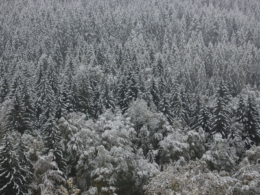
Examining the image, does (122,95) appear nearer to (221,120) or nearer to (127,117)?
(127,117)

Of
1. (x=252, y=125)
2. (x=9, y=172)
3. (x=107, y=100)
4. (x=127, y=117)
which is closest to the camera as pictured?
(x=9, y=172)

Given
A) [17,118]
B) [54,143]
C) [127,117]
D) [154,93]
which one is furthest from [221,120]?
[17,118]

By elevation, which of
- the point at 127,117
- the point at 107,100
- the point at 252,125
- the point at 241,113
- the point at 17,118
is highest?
the point at 241,113

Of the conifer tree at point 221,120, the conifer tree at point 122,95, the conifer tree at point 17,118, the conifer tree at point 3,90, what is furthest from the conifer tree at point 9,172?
the conifer tree at point 221,120

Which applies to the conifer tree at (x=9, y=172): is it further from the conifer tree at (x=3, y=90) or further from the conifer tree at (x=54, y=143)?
the conifer tree at (x=3, y=90)

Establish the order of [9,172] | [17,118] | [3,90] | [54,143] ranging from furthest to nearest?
[3,90] → [17,118] → [54,143] → [9,172]

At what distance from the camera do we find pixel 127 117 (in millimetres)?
42594

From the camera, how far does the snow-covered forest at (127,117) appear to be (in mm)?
25094

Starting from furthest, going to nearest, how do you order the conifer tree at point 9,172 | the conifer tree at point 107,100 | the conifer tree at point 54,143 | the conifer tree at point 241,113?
the conifer tree at point 107,100 → the conifer tree at point 241,113 → the conifer tree at point 54,143 → the conifer tree at point 9,172

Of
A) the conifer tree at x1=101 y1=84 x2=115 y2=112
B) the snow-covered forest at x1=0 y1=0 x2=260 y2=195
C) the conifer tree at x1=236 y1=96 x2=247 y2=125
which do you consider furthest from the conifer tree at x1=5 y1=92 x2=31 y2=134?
the conifer tree at x1=236 y1=96 x2=247 y2=125

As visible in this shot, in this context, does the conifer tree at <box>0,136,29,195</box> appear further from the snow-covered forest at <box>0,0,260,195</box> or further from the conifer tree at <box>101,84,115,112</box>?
the conifer tree at <box>101,84,115,112</box>

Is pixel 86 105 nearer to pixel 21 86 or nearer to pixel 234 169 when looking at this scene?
pixel 21 86

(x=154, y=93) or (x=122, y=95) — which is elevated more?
(x=154, y=93)

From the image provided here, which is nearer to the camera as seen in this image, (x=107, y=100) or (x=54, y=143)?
Result: (x=54, y=143)
